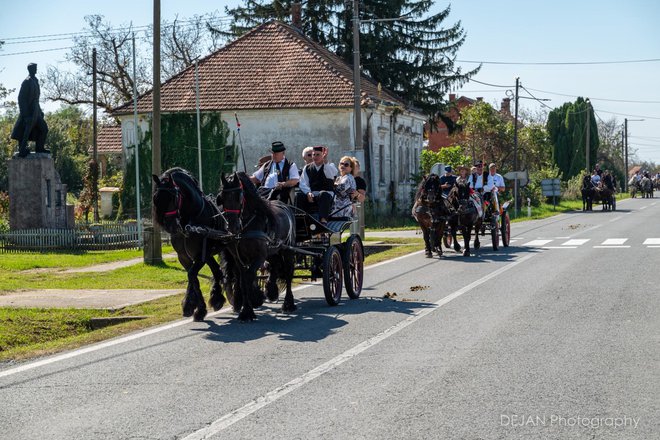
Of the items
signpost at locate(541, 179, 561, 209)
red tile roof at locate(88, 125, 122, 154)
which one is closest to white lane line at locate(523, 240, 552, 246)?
signpost at locate(541, 179, 561, 209)

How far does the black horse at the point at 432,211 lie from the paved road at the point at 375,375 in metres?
7.66

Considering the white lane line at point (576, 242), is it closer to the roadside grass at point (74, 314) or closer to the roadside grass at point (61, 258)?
the roadside grass at point (74, 314)

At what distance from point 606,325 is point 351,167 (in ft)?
18.5

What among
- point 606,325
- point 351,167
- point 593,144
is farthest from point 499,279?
point 593,144

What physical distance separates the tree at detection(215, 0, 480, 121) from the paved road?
46.3 m

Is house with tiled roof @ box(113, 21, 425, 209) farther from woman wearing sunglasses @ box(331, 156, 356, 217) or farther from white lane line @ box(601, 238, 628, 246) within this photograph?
woman wearing sunglasses @ box(331, 156, 356, 217)

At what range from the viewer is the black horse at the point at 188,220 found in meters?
11.7

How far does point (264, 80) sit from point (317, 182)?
32.5 metres

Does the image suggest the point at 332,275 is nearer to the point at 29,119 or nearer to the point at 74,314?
the point at 74,314

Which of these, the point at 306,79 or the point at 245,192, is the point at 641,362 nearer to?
the point at 245,192

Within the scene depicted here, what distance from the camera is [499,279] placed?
1725cm

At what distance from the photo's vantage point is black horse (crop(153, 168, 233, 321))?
11.7m

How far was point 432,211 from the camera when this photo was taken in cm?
2256

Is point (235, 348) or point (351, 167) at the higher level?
point (351, 167)
